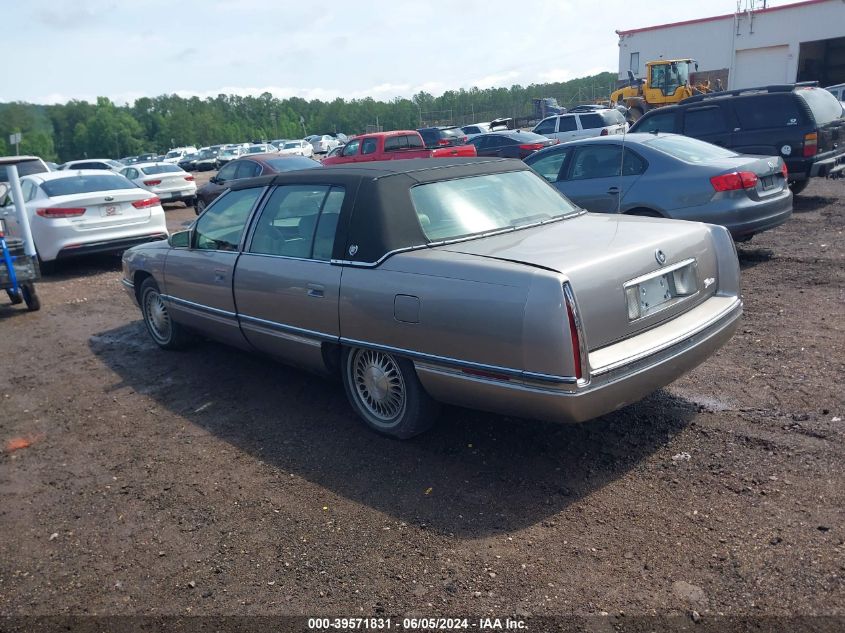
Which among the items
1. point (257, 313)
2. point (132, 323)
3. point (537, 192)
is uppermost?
point (537, 192)

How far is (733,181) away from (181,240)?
569 centimetres

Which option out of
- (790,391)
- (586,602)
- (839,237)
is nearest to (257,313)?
(586,602)

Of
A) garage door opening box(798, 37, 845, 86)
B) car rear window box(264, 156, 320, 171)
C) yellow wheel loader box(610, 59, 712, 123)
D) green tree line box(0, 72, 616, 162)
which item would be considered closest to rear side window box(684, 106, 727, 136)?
car rear window box(264, 156, 320, 171)

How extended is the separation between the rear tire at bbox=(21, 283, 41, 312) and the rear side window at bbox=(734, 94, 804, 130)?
34.6 feet

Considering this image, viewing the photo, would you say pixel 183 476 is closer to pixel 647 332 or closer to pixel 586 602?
pixel 586 602

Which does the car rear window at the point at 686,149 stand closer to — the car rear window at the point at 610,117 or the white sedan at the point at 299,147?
the car rear window at the point at 610,117

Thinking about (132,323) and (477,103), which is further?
(477,103)

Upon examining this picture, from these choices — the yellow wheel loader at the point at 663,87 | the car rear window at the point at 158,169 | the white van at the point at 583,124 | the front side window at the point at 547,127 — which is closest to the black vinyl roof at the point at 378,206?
the car rear window at the point at 158,169

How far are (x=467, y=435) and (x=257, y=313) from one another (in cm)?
181

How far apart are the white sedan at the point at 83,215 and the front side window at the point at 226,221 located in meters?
5.48

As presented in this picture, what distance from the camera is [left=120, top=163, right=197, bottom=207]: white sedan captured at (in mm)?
20062

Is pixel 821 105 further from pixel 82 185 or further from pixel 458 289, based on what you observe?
pixel 82 185

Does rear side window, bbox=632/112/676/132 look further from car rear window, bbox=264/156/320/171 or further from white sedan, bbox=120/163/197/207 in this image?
white sedan, bbox=120/163/197/207

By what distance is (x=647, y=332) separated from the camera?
12.8ft
